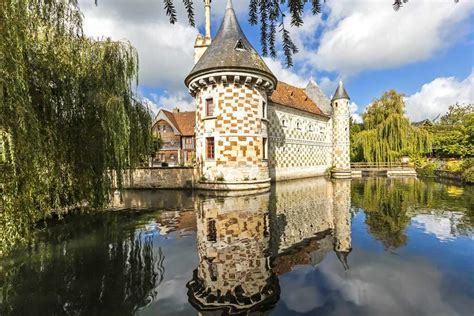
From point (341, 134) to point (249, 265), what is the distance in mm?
23152

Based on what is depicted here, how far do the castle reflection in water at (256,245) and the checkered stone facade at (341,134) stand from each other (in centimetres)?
1447

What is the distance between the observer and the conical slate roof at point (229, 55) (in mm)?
14258

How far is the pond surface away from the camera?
3.77m

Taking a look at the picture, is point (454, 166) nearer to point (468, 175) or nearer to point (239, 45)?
point (468, 175)

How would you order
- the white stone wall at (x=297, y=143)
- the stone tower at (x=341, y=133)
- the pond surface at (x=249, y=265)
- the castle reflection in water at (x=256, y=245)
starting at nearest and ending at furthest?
the pond surface at (x=249, y=265), the castle reflection in water at (x=256, y=245), the white stone wall at (x=297, y=143), the stone tower at (x=341, y=133)

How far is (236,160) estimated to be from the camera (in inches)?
570

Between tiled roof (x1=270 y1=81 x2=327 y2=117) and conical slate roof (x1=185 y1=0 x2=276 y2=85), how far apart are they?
207 inches

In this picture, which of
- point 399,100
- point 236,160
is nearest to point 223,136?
point 236,160

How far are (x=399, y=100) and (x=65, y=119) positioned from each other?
29630 mm

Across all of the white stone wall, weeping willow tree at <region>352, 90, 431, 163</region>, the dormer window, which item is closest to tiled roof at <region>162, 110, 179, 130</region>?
the white stone wall

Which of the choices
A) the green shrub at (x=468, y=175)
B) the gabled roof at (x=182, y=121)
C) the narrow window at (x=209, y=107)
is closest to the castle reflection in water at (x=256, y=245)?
the narrow window at (x=209, y=107)

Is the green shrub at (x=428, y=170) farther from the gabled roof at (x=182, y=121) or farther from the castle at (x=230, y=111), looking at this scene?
the gabled roof at (x=182, y=121)

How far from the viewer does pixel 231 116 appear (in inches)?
574

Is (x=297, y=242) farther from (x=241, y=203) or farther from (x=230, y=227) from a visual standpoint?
(x=241, y=203)
